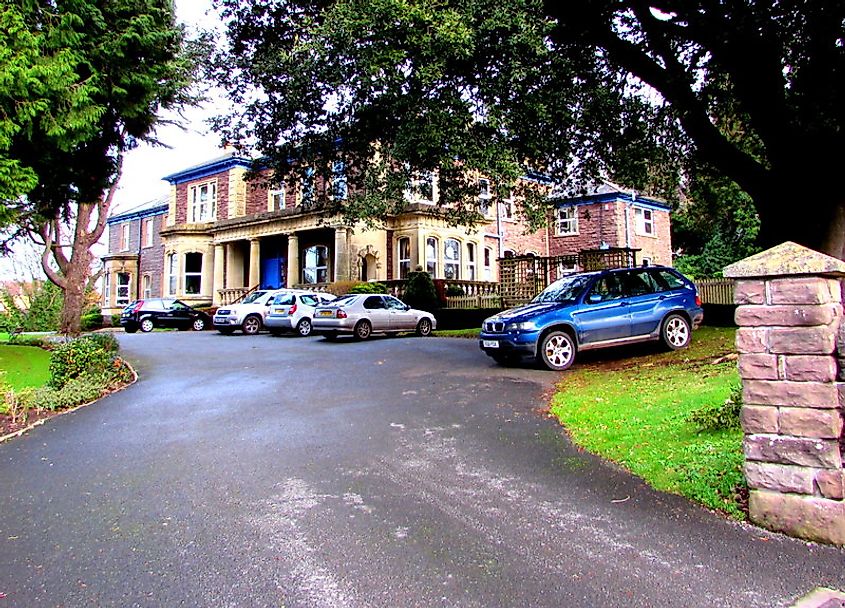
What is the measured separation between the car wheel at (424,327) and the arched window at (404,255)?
21.0 ft

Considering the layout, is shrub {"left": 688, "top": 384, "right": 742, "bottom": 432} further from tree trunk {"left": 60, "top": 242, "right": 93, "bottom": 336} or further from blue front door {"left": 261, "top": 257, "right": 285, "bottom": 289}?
blue front door {"left": 261, "top": 257, "right": 285, "bottom": 289}

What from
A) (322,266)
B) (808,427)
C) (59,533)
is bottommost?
(59,533)

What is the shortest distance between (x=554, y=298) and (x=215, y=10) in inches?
379

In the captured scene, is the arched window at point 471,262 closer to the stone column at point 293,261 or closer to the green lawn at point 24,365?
the stone column at point 293,261

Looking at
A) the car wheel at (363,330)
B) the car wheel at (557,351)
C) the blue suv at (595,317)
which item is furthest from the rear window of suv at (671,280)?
the car wheel at (363,330)

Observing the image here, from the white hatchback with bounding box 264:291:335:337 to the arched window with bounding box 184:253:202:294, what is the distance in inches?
547

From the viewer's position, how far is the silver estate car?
57.3ft

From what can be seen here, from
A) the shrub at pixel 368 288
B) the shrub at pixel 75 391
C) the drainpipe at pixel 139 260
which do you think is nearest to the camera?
the shrub at pixel 75 391

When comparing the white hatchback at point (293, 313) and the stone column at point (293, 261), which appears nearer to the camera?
the white hatchback at point (293, 313)

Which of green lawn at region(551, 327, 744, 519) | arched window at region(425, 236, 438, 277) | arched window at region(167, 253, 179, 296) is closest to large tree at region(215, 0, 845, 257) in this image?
green lawn at region(551, 327, 744, 519)

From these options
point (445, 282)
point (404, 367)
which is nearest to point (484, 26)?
point (404, 367)

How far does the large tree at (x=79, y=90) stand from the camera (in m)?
8.44

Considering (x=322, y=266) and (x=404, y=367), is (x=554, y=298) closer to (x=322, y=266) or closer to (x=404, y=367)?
(x=404, y=367)

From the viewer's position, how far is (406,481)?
15.1 feet
